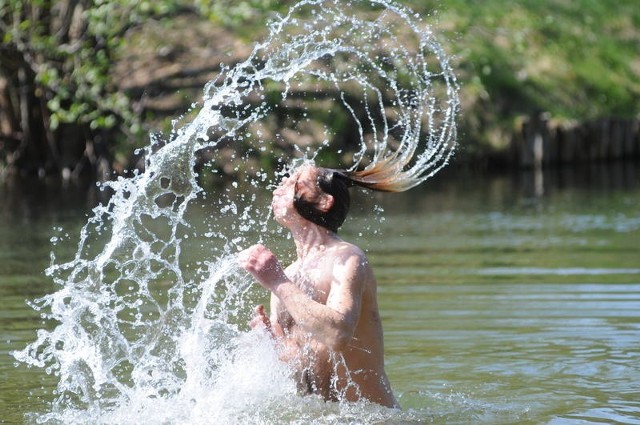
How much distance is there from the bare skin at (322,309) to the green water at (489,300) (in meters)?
0.76

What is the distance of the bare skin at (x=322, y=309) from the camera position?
5.33 metres

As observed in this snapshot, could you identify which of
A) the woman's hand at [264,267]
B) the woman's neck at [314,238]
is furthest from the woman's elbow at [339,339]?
the woman's neck at [314,238]

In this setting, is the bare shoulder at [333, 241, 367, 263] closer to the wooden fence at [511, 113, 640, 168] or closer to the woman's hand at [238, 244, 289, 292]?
the woman's hand at [238, 244, 289, 292]

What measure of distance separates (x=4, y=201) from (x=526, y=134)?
9411 millimetres

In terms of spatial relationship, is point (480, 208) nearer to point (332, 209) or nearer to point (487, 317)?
point (487, 317)

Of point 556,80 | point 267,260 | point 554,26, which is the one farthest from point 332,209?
point 554,26

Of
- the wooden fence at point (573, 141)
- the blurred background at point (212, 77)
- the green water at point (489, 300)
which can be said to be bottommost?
the green water at point (489, 300)

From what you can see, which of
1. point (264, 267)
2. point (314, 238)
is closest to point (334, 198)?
point (314, 238)

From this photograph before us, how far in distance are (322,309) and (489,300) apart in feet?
15.2

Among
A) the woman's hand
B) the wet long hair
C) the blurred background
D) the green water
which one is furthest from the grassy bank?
the woman's hand

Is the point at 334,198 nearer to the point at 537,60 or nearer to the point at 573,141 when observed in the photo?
the point at 573,141

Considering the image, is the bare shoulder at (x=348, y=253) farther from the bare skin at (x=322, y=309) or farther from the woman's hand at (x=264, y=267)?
the woman's hand at (x=264, y=267)

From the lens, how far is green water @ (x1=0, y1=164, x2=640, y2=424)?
705cm

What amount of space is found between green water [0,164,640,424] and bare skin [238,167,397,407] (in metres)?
0.76
